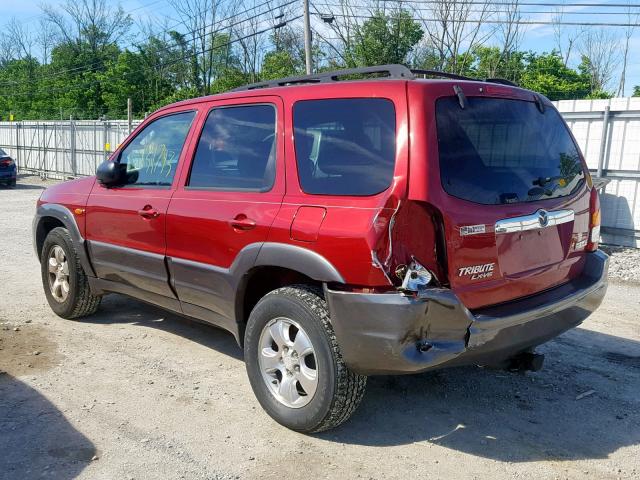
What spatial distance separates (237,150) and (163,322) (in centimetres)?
232

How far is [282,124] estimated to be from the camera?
3678mm

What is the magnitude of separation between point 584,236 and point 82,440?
321cm

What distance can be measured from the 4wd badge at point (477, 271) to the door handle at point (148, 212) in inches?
90.3

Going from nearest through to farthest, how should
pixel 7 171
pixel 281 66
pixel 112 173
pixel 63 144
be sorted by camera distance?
1. pixel 112 173
2. pixel 7 171
3. pixel 63 144
4. pixel 281 66

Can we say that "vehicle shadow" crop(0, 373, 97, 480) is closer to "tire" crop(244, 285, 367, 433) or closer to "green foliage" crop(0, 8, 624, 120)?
"tire" crop(244, 285, 367, 433)

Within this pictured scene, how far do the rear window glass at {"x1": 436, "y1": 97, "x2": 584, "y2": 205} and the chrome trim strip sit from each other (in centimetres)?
10

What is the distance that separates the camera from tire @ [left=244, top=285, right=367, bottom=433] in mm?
3219

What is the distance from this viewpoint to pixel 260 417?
3.74 m

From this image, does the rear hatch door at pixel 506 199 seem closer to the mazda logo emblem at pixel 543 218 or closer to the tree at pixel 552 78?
the mazda logo emblem at pixel 543 218

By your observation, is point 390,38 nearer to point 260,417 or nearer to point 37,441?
point 260,417

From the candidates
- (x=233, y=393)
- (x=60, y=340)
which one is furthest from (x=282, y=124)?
(x=60, y=340)

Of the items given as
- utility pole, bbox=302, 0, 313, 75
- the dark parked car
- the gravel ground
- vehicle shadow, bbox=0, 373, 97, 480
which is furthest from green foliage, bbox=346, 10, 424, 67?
vehicle shadow, bbox=0, 373, 97, 480

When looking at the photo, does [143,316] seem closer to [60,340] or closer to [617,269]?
[60,340]

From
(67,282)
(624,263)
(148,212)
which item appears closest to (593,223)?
(148,212)
